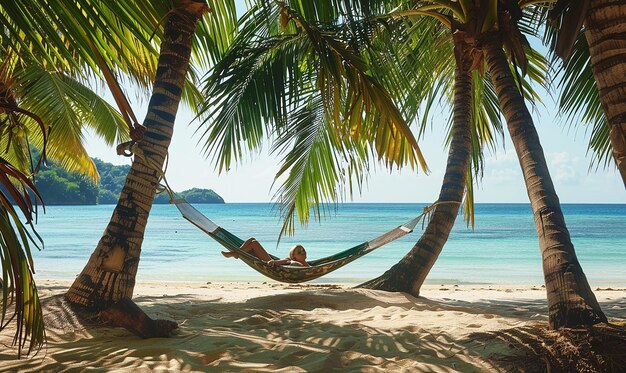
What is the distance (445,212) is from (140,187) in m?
2.33

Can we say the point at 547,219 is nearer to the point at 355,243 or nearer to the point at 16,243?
the point at 16,243

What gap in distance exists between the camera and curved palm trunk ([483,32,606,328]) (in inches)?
93.7

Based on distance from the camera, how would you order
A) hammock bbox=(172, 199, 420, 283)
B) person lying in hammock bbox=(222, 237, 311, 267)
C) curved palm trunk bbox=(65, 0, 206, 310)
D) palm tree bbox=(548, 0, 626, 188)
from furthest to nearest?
person lying in hammock bbox=(222, 237, 311, 267)
hammock bbox=(172, 199, 420, 283)
curved palm trunk bbox=(65, 0, 206, 310)
palm tree bbox=(548, 0, 626, 188)

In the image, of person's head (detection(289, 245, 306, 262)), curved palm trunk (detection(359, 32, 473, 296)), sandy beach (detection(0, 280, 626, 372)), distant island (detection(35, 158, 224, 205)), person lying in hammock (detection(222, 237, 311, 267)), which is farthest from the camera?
distant island (detection(35, 158, 224, 205))

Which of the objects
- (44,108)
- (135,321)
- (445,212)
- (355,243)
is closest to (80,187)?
(355,243)

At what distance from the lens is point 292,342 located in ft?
8.91

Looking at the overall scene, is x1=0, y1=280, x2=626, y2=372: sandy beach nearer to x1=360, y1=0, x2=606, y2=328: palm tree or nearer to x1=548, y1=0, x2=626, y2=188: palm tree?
x1=360, y1=0, x2=606, y2=328: palm tree

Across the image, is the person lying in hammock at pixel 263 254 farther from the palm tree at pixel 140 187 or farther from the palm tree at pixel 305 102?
the palm tree at pixel 140 187

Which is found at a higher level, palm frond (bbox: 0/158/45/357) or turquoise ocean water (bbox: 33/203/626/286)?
palm frond (bbox: 0/158/45/357)

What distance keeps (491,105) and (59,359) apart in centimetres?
458

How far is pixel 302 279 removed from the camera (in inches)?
157

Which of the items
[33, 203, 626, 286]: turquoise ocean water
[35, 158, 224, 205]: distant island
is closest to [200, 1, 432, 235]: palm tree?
[33, 203, 626, 286]: turquoise ocean water

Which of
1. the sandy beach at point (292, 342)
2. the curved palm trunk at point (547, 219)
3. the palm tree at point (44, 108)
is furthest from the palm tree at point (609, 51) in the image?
the palm tree at point (44, 108)

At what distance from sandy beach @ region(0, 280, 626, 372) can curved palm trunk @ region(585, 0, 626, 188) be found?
0.89 m
